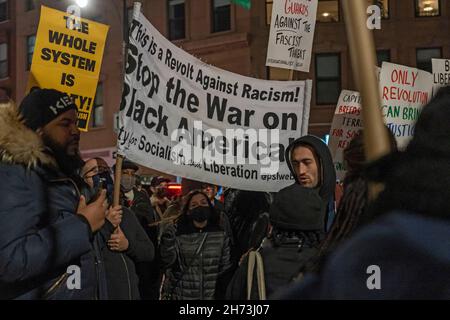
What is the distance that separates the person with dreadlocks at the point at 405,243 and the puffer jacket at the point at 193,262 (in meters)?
4.63

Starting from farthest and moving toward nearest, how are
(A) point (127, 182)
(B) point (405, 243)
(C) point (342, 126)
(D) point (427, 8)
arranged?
(D) point (427, 8), (C) point (342, 126), (A) point (127, 182), (B) point (405, 243)

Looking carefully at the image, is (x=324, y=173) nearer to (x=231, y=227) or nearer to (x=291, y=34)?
(x=231, y=227)

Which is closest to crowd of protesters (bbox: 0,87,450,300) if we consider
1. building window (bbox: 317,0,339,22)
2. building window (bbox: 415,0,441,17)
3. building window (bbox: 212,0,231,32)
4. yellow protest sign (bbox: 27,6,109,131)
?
yellow protest sign (bbox: 27,6,109,131)

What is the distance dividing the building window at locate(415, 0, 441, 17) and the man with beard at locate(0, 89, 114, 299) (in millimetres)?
23599

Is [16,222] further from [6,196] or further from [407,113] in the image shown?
[407,113]

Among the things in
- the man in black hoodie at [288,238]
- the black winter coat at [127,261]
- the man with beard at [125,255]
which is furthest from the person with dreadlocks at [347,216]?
the black winter coat at [127,261]

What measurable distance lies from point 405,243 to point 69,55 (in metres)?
5.87

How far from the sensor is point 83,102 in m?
6.57

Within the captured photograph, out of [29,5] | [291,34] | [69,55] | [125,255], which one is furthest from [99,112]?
[125,255]

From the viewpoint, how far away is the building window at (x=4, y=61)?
29.1 m

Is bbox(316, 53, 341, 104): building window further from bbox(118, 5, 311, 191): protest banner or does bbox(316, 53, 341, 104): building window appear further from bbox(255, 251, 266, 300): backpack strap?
bbox(255, 251, 266, 300): backpack strap

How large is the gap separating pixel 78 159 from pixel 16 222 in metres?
0.55

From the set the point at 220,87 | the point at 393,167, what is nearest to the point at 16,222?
the point at 393,167

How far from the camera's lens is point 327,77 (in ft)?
81.6
